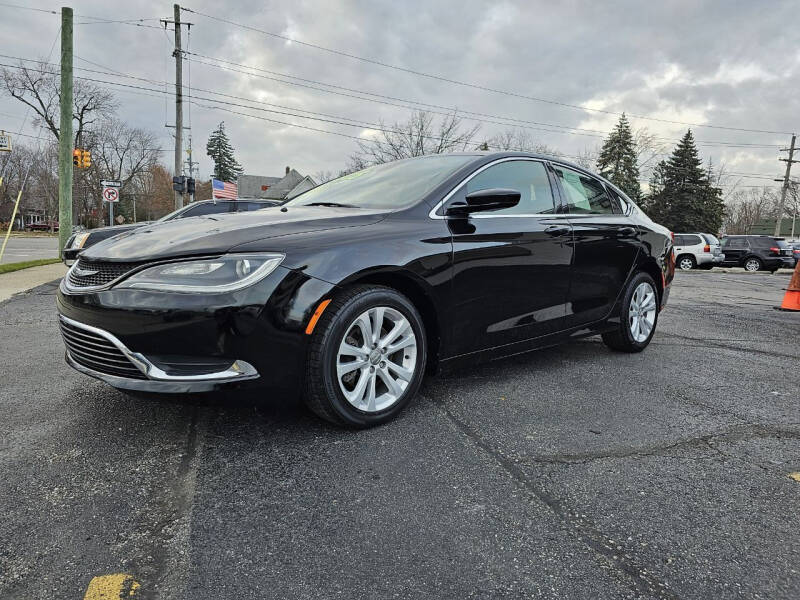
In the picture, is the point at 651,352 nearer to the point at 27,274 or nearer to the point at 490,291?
the point at 490,291

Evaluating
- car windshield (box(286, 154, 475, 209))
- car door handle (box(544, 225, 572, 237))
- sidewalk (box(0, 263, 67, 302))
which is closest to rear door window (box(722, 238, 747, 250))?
car door handle (box(544, 225, 572, 237))

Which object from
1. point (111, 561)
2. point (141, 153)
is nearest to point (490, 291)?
point (111, 561)

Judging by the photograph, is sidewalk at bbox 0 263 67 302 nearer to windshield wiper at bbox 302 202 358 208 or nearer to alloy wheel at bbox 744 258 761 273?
windshield wiper at bbox 302 202 358 208

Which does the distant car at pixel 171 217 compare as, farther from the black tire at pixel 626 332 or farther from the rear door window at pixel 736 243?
the rear door window at pixel 736 243

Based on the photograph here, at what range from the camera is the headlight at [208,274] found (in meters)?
2.37

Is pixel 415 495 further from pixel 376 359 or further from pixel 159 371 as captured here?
pixel 159 371

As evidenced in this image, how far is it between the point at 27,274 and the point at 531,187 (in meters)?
10.5

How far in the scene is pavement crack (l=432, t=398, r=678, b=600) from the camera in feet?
5.34

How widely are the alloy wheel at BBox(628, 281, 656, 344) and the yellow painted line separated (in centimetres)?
405

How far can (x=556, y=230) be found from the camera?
148 inches

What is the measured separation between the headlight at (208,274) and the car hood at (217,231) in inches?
2.4

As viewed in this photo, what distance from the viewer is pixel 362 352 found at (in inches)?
107

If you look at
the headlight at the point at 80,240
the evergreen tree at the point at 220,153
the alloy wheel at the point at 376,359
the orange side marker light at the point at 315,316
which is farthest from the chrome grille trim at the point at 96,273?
the evergreen tree at the point at 220,153

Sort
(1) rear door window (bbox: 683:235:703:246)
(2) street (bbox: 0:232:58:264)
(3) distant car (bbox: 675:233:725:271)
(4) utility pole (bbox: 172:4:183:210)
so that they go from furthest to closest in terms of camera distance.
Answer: (1) rear door window (bbox: 683:235:703:246)
(3) distant car (bbox: 675:233:725:271)
(4) utility pole (bbox: 172:4:183:210)
(2) street (bbox: 0:232:58:264)
